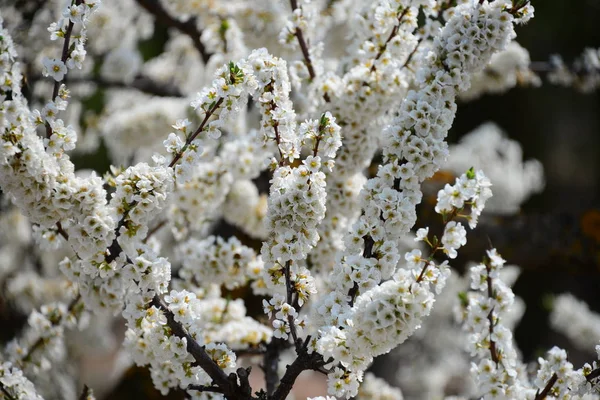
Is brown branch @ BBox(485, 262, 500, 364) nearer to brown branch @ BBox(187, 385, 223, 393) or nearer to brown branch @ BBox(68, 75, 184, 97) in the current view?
brown branch @ BBox(187, 385, 223, 393)

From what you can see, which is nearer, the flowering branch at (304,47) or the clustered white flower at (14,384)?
the clustered white flower at (14,384)

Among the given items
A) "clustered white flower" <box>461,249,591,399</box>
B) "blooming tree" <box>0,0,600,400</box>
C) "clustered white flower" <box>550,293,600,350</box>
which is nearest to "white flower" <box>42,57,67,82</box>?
"blooming tree" <box>0,0,600,400</box>

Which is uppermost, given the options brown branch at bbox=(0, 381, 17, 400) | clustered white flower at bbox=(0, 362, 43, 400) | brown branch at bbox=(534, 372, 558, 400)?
brown branch at bbox=(534, 372, 558, 400)

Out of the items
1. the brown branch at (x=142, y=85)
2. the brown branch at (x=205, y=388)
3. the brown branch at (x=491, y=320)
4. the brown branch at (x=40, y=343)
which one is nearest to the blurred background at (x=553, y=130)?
the brown branch at (x=142, y=85)

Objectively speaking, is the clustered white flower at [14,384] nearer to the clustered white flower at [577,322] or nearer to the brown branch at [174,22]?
the brown branch at [174,22]

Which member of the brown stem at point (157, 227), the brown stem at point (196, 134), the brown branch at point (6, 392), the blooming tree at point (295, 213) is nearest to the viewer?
the blooming tree at point (295, 213)

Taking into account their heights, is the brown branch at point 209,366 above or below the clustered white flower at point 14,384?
above

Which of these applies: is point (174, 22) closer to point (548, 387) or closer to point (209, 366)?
point (209, 366)

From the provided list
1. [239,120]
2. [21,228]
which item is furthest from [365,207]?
[21,228]

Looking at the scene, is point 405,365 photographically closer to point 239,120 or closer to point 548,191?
point 239,120
